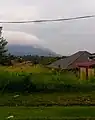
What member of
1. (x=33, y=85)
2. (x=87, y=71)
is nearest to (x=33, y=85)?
(x=33, y=85)

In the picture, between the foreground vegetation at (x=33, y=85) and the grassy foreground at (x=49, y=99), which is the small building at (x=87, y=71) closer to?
the foreground vegetation at (x=33, y=85)

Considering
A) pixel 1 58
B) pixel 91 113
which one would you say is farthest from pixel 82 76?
pixel 1 58

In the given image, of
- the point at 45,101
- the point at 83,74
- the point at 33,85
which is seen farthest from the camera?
the point at 83,74

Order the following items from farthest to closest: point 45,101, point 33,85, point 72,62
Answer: point 72,62, point 33,85, point 45,101

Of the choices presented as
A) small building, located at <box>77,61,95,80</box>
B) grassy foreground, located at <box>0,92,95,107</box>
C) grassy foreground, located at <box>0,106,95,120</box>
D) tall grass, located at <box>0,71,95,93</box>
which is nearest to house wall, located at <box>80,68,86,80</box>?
small building, located at <box>77,61,95,80</box>

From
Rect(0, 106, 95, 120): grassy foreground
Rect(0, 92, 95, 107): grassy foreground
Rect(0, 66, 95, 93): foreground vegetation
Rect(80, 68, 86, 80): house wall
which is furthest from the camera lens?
Rect(80, 68, 86, 80): house wall

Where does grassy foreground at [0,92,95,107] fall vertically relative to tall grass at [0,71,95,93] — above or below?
below

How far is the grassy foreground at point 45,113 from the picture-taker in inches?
559

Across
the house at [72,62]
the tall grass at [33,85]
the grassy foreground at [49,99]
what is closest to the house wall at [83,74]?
the tall grass at [33,85]

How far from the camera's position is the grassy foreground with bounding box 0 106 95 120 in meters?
14.2

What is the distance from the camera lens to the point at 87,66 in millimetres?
35562

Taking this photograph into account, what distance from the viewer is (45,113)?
15281 millimetres

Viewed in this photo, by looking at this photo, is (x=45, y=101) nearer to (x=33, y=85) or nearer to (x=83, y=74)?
(x=33, y=85)

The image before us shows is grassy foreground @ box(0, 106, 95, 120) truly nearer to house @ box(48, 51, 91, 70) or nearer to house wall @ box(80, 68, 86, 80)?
house wall @ box(80, 68, 86, 80)
